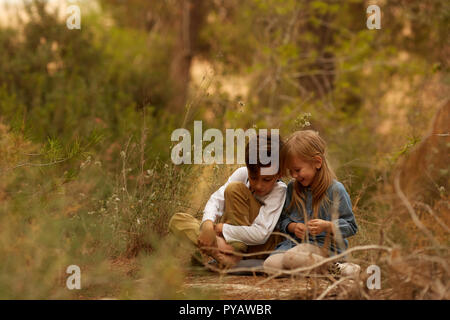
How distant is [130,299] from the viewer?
8.93ft

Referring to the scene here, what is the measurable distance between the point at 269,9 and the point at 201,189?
5.70 meters

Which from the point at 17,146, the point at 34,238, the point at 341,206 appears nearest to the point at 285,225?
the point at 341,206

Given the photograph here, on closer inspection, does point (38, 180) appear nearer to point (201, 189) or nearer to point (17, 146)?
point (17, 146)

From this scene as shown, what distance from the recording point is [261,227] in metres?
3.52

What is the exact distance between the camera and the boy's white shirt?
3.50 m

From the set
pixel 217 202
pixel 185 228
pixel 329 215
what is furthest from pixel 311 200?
pixel 185 228

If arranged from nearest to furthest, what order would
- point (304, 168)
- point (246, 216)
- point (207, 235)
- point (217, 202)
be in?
point (207, 235) → point (304, 168) → point (246, 216) → point (217, 202)

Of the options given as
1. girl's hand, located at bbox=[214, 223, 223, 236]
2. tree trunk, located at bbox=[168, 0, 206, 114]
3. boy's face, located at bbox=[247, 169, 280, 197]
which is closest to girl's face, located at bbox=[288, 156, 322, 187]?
boy's face, located at bbox=[247, 169, 280, 197]

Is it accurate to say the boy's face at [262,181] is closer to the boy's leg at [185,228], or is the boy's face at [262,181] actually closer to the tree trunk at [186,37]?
the boy's leg at [185,228]

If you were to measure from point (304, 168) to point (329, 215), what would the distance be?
0.33 meters

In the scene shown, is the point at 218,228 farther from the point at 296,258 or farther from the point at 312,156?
the point at 312,156

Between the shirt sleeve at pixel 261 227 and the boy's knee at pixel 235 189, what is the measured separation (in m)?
0.16

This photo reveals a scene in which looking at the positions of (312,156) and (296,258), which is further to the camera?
(312,156)

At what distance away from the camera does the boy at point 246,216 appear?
345 centimetres
